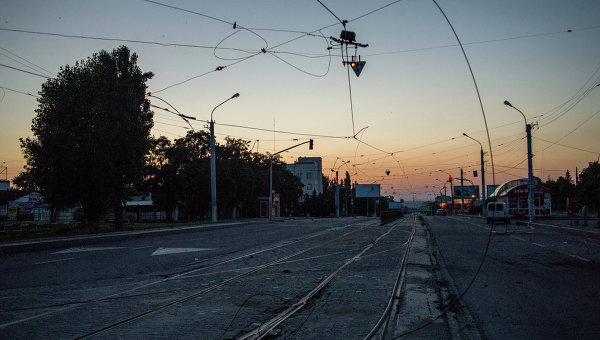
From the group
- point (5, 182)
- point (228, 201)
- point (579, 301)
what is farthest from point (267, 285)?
point (5, 182)

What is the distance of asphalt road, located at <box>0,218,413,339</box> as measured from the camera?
17.4 feet

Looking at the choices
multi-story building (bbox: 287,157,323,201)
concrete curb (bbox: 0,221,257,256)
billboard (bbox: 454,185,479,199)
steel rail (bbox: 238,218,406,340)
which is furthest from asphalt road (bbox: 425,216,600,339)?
multi-story building (bbox: 287,157,323,201)

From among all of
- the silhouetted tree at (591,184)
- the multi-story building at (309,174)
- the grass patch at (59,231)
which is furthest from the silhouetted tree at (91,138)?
the multi-story building at (309,174)

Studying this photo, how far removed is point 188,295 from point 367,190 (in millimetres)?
95039

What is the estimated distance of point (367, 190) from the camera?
101 metres

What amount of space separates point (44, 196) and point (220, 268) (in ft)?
68.2

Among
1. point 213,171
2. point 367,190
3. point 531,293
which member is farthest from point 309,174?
point 531,293

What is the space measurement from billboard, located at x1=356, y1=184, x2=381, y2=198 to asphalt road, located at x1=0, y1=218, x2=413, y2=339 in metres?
87.7

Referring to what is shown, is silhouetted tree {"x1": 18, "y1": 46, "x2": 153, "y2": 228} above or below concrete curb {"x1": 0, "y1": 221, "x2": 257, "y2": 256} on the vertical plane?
above

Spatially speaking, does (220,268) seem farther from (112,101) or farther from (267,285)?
(112,101)

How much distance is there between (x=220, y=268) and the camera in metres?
10.8

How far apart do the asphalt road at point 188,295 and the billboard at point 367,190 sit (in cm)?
8768

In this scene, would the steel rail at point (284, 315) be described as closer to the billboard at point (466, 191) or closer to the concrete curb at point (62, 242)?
the concrete curb at point (62, 242)

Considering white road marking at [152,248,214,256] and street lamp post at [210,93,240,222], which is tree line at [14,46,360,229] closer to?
street lamp post at [210,93,240,222]
